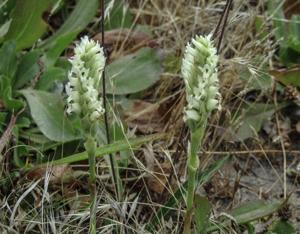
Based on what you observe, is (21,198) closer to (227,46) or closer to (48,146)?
(48,146)

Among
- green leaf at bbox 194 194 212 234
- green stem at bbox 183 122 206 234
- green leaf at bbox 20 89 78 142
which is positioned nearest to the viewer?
green stem at bbox 183 122 206 234

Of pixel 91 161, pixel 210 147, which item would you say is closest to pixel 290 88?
pixel 210 147

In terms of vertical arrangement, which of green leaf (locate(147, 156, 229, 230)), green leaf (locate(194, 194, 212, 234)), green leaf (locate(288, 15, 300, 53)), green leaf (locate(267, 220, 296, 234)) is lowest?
green leaf (locate(267, 220, 296, 234))

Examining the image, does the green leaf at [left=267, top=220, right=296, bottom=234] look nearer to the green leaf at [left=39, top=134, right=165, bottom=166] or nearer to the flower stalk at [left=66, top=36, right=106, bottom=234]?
the green leaf at [left=39, top=134, right=165, bottom=166]

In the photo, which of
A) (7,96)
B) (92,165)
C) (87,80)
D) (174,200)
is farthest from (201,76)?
(7,96)

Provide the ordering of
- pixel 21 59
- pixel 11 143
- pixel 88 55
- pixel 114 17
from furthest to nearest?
pixel 114 17
pixel 21 59
pixel 11 143
pixel 88 55

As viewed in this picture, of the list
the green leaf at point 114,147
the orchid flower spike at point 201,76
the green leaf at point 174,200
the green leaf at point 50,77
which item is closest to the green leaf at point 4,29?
the green leaf at point 50,77

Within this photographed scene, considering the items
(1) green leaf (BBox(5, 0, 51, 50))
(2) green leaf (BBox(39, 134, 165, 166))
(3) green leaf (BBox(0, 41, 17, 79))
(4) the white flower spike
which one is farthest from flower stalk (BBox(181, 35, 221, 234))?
(1) green leaf (BBox(5, 0, 51, 50))

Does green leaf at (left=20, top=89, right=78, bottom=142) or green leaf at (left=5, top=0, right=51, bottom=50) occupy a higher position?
green leaf at (left=5, top=0, right=51, bottom=50)
